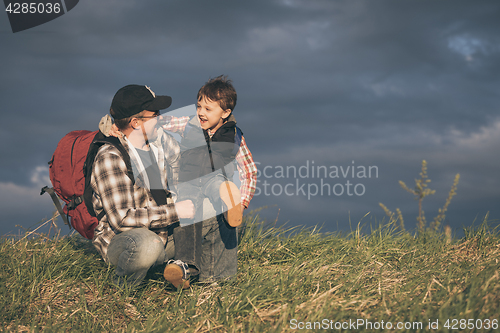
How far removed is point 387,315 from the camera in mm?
2750

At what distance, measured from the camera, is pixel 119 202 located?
3.38 m

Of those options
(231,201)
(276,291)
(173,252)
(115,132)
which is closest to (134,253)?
(173,252)

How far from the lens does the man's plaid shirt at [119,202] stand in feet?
11.0

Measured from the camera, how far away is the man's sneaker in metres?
3.29

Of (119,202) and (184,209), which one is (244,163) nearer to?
(184,209)

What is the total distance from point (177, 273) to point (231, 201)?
0.87 metres

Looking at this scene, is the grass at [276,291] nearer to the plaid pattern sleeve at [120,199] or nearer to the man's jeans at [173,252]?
the man's jeans at [173,252]

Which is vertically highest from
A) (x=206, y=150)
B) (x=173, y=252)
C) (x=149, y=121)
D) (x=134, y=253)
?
(x=149, y=121)

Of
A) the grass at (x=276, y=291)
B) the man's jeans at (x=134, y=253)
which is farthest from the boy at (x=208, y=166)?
the grass at (x=276, y=291)

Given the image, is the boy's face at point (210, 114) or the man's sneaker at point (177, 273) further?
the boy's face at point (210, 114)

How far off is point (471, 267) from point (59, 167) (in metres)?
4.58

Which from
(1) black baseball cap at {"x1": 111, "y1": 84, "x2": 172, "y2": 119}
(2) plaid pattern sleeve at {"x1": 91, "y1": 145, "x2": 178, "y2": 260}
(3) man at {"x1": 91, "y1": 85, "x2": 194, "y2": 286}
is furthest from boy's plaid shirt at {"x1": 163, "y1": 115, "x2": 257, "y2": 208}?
(2) plaid pattern sleeve at {"x1": 91, "y1": 145, "x2": 178, "y2": 260}

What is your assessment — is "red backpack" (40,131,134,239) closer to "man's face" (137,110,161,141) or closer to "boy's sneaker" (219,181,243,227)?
"man's face" (137,110,161,141)

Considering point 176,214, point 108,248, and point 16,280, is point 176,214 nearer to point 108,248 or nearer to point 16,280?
point 108,248
